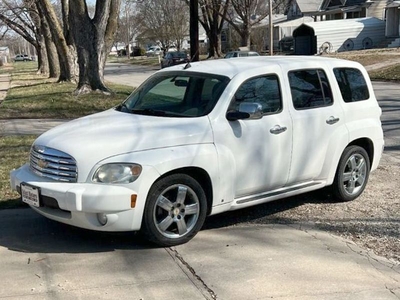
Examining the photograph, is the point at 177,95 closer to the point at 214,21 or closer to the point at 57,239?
the point at 57,239

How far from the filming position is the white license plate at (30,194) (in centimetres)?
451

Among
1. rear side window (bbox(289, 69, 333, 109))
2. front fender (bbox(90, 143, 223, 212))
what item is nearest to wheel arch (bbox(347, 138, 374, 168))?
rear side window (bbox(289, 69, 333, 109))

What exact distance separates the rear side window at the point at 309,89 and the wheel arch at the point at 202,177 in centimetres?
138

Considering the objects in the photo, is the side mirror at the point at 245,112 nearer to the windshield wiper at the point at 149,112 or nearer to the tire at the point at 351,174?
the windshield wiper at the point at 149,112

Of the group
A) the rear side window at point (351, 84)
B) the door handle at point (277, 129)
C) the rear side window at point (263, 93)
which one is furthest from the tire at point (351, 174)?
the rear side window at point (263, 93)

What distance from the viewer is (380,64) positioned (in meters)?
28.2

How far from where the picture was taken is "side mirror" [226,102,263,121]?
4.85m

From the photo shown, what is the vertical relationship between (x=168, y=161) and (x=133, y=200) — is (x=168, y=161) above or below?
above

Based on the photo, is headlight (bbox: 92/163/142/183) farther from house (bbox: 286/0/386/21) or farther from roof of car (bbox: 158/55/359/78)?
house (bbox: 286/0/386/21)

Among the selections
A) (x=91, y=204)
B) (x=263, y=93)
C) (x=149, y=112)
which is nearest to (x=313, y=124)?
(x=263, y=93)

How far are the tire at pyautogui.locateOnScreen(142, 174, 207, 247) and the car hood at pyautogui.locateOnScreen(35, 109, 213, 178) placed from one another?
0.36 m

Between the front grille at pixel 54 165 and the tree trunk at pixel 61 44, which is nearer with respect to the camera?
the front grille at pixel 54 165

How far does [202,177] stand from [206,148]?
0.94 ft

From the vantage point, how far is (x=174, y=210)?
463cm
